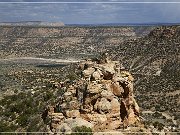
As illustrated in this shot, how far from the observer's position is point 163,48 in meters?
104

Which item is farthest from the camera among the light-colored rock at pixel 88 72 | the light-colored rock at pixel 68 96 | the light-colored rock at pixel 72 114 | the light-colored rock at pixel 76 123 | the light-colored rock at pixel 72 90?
the light-colored rock at pixel 88 72

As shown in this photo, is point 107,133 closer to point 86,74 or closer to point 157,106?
point 86,74

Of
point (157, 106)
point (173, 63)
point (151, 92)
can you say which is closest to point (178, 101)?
point (157, 106)

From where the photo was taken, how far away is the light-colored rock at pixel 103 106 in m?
22.8

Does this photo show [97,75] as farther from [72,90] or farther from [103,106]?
[103,106]

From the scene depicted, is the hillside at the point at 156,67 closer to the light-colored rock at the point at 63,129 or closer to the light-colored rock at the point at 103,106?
the light-colored rock at the point at 103,106

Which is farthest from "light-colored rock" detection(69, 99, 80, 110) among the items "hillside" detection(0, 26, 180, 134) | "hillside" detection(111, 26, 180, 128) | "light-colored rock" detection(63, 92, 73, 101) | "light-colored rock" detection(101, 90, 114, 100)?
"hillside" detection(111, 26, 180, 128)

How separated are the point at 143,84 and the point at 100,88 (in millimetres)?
59315

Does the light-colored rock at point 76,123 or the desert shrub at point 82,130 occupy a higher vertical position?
the light-colored rock at point 76,123

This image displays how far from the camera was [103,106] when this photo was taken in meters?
22.8

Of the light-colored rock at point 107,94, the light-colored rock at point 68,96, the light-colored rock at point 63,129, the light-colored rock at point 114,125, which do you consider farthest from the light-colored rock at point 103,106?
the light-colored rock at point 63,129

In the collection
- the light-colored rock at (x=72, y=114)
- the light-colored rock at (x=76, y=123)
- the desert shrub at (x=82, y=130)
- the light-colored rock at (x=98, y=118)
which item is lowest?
the desert shrub at (x=82, y=130)

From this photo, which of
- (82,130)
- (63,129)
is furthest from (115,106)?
(63,129)

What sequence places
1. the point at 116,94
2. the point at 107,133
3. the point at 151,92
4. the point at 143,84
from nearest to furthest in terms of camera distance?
the point at 107,133, the point at 116,94, the point at 151,92, the point at 143,84
